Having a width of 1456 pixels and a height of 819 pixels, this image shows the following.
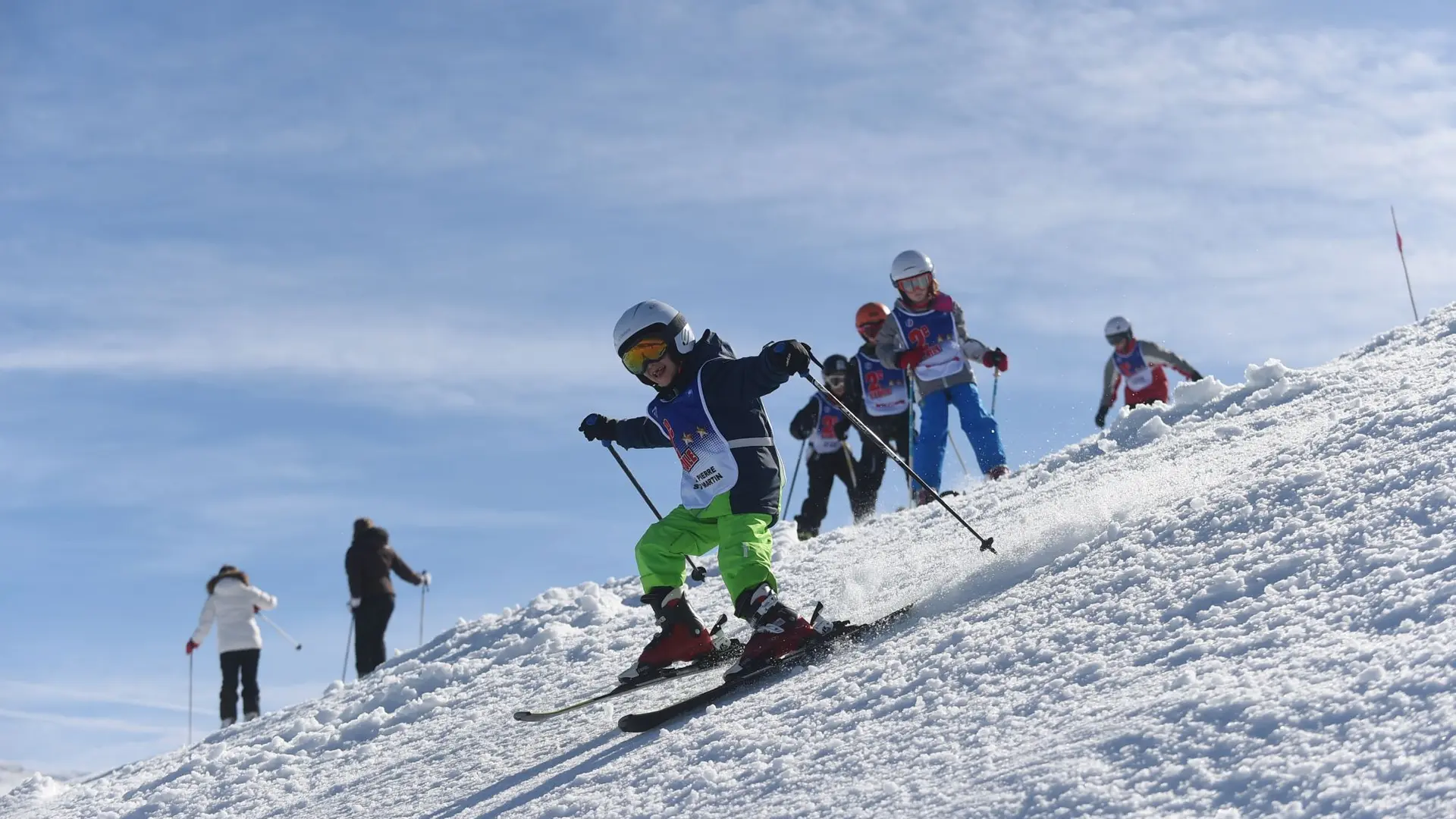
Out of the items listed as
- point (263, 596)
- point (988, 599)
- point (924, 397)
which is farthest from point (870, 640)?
point (263, 596)

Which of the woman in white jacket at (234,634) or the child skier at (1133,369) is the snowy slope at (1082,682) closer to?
the woman in white jacket at (234,634)

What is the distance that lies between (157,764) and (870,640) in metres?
5.83

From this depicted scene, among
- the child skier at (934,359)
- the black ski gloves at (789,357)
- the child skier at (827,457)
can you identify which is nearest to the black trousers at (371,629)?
the child skier at (827,457)

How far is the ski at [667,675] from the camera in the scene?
5.90 m

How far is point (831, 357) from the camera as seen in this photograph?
1286 centimetres

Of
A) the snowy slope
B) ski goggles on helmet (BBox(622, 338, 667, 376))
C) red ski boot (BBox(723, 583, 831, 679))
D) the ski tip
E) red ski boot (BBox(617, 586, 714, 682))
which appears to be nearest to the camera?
the snowy slope

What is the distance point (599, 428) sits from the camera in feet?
21.4

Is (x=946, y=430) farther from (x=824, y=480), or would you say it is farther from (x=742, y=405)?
(x=742, y=405)

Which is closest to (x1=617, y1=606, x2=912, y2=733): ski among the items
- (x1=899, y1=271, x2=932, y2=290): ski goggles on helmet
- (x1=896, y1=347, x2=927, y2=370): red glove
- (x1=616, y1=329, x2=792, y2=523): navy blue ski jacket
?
(x1=616, y1=329, x2=792, y2=523): navy blue ski jacket

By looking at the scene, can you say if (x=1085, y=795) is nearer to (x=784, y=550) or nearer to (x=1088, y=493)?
(x=1088, y=493)

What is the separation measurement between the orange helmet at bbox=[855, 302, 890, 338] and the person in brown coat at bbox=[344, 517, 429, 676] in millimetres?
5150

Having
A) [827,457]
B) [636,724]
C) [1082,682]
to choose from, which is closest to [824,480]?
[827,457]

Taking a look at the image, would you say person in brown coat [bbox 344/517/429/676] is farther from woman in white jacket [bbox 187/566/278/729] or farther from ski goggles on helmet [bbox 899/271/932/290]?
ski goggles on helmet [bbox 899/271/932/290]

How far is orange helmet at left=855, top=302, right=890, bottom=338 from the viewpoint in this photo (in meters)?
11.9
